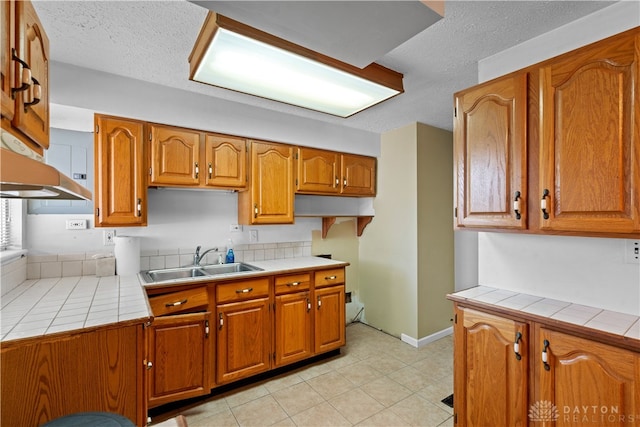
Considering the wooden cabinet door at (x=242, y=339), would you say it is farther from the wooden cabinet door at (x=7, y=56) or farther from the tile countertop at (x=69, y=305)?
the wooden cabinet door at (x=7, y=56)

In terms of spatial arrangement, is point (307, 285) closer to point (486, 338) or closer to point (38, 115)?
point (486, 338)

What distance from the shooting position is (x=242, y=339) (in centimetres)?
239

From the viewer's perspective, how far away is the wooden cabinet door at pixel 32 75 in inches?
39.7

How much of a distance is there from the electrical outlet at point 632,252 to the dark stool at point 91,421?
219cm

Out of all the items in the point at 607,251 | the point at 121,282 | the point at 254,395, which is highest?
the point at 607,251

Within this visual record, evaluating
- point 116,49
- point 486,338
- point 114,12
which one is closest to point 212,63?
point 114,12

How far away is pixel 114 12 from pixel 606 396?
276cm

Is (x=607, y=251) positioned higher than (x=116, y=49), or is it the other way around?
(x=116, y=49)

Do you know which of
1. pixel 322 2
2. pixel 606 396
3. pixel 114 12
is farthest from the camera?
pixel 114 12

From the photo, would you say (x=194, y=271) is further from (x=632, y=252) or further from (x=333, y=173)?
(x=632, y=252)

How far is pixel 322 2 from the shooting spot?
1.01 m

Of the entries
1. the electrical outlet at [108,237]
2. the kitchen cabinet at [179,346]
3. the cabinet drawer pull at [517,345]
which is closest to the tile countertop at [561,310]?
the cabinet drawer pull at [517,345]

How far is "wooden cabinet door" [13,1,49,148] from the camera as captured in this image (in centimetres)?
101

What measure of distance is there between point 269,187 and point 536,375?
2.23m
